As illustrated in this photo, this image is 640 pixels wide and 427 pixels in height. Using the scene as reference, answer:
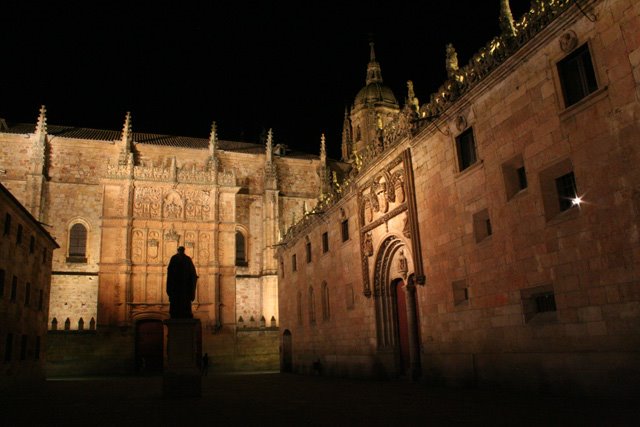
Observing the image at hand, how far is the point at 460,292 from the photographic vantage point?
43.0ft

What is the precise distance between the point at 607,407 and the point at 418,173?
8.55 metres

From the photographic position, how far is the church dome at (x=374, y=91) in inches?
1714

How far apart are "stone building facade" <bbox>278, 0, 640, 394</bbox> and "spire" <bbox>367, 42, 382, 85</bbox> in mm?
28768

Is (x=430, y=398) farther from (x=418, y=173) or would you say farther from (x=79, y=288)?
(x=79, y=288)

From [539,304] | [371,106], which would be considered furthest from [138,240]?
[539,304]

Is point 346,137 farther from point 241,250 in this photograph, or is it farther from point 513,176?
point 513,176

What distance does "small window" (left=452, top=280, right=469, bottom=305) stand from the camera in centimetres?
1290

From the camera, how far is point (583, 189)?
926 centimetres

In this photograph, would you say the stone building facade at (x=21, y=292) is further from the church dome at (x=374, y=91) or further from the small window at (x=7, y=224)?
the church dome at (x=374, y=91)

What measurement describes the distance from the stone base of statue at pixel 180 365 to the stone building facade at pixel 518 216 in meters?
6.48

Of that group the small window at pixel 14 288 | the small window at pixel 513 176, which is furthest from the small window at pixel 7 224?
the small window at pixel 513 176

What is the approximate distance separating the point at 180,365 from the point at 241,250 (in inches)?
1195

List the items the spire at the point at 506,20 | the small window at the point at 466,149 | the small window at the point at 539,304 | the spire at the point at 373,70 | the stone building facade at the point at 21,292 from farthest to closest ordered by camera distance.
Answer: the spire at the point at 373,70
the stone building facade at the point at 21,292
the small window at the point at 466,149
the spire at the point at 506,20
the small window at the point at 539,304

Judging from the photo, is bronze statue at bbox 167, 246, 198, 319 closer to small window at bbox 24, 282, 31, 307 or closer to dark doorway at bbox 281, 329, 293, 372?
small window at bbox 24, 282, 31, 307
